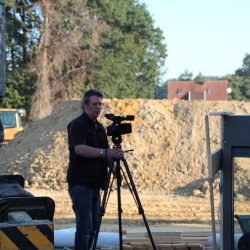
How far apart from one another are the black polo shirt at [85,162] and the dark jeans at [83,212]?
70 mm

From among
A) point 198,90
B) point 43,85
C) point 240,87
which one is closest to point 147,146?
point 43,85

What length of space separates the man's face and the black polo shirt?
5 centimetres

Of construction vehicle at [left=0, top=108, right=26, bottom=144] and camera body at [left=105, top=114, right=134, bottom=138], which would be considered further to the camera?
construction vehicle at [left=0, top=108, right=26, bottom=144]

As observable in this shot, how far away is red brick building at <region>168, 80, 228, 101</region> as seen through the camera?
68938 millimetres

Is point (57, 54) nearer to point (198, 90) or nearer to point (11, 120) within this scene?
point (11, 120)

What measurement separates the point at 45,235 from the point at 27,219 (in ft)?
0.56

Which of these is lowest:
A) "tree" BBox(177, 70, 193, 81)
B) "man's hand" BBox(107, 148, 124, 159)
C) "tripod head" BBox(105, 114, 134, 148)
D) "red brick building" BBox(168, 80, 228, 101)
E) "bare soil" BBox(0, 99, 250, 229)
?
"bare soil" BBox(0, 99, 250, 229)

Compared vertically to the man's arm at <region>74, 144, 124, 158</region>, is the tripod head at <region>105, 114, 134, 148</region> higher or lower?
higher

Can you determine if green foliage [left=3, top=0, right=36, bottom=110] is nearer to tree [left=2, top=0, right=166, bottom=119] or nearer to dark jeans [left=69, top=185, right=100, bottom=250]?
tree [left=2, top=0, right=166, bottom=119]

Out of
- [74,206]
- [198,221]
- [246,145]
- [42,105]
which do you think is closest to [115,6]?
[42,105]

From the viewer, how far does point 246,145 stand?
136 inches

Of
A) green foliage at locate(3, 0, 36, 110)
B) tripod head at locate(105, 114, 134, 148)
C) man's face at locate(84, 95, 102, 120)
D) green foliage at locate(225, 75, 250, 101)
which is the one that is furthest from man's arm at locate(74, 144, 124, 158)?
green foliage at locate(225, 75, 250, 101)

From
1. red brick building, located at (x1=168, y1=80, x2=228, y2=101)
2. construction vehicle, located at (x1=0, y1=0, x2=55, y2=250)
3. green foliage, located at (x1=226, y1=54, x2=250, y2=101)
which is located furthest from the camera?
green foliage, located at (x1=226, y1=54, x2=250, y2=101)

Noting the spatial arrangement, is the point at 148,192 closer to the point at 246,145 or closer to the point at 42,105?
the point at 246,145
